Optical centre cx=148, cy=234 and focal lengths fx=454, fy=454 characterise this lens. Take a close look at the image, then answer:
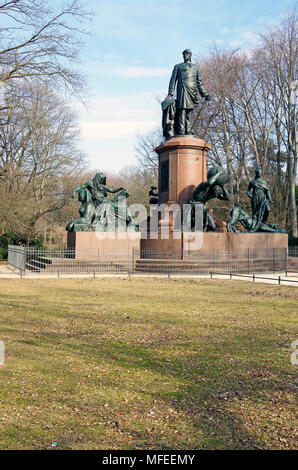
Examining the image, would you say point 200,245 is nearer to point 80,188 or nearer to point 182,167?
point 182,167

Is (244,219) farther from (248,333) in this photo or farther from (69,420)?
(69,420)

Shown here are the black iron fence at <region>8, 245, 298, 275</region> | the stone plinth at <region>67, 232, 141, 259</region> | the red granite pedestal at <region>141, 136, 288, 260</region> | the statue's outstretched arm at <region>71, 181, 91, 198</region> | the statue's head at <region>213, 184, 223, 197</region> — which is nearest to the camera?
the black iron fence at <region>8, 245, 298, 275</region>

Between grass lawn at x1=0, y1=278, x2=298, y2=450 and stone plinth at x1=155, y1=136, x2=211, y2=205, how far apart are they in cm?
1116

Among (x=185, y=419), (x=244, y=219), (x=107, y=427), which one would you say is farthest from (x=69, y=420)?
(x=244, y=219)

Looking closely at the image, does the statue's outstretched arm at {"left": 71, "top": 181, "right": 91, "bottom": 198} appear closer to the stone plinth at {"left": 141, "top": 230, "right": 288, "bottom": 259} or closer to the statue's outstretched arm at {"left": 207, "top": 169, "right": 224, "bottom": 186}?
the stone plinth at {"left": 141, "top": 230, "right": 288, "bottom": 259}

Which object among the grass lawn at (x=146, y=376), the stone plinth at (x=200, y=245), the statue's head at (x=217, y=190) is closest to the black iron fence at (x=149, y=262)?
the stone plinth at (x=200, y=245)

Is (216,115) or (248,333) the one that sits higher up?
(216,115)

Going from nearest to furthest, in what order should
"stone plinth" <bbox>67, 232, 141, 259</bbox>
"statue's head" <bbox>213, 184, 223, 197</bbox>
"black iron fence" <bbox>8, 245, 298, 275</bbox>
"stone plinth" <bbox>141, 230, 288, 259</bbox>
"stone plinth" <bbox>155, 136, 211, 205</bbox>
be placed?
"black iron fence" <bbox>8, 245, 298, 275</bbox>
"stone plinth" <bbox>141, 230, 288, 259</bbox>
"statue's head" <bbox>213, 184, 223, 197</bbox>
"stone plinth" <bbox>67, 232, 141, 259</bbox>
"stone plinth" <bbox>155, 136, 211, 205</bbox>

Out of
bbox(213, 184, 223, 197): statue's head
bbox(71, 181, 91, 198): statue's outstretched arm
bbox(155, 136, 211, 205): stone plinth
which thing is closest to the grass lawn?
bbox(213, 184, 223, 197): statue's head

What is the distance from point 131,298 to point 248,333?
456cm

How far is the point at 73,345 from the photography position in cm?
685

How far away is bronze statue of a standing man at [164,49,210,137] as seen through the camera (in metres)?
22.6

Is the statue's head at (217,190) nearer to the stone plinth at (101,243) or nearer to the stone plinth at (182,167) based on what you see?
the stone plinth at (182,167)
